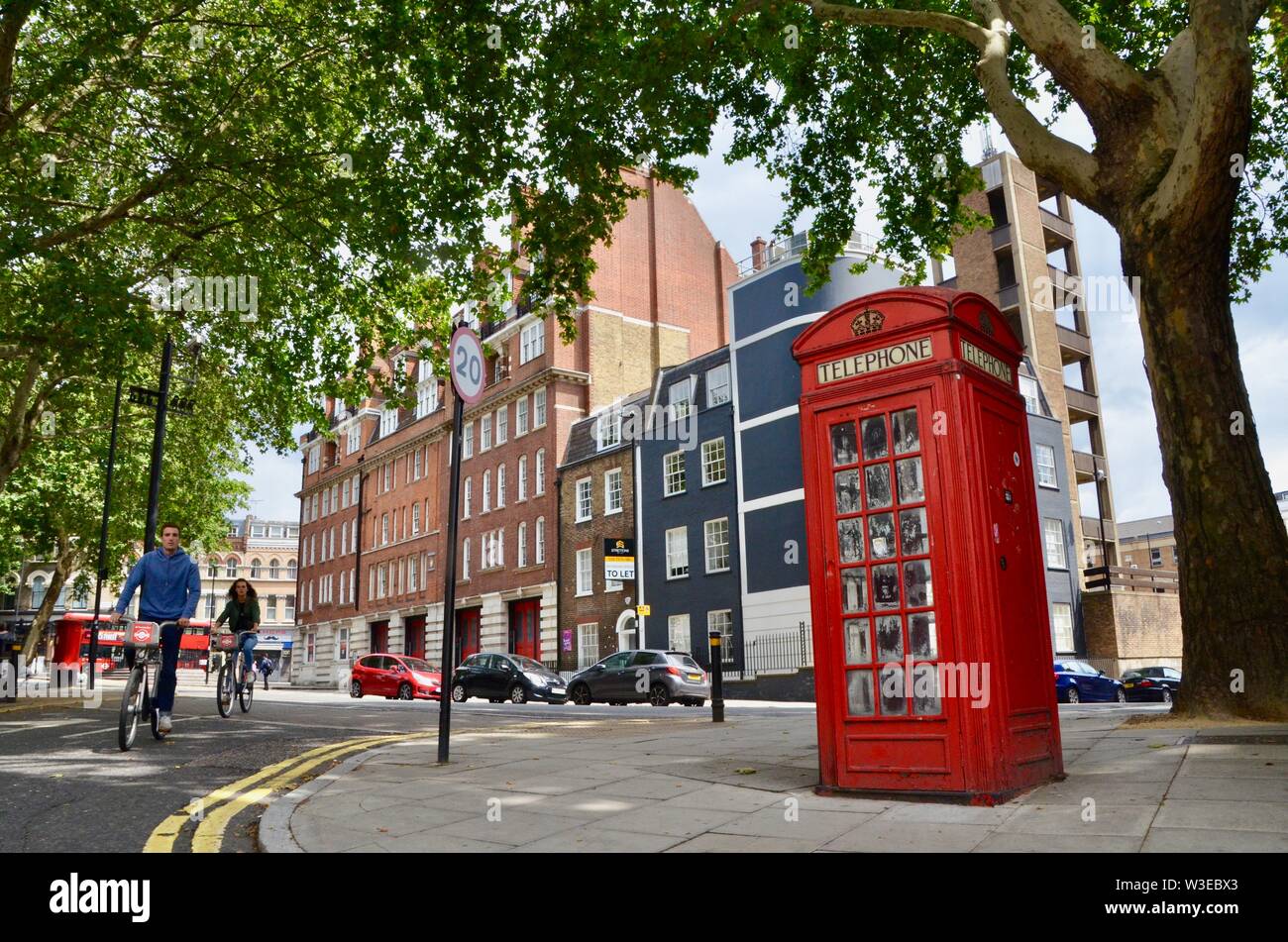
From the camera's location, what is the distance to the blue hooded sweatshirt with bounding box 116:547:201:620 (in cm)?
889

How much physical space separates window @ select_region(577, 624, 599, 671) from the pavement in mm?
27266

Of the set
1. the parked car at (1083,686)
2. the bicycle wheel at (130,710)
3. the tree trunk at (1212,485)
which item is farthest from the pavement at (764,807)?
the parked car at (1083,686)

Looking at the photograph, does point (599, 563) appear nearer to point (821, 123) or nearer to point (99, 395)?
point (99, 395)

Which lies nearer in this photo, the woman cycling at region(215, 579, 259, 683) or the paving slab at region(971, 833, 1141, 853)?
the paving slab at region(971, 833, 1141, 853)

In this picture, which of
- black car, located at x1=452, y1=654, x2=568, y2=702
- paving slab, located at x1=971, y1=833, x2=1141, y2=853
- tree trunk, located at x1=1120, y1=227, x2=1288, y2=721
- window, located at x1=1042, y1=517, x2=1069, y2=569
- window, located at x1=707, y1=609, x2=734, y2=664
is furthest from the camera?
window, located at x1=1042, y1=517, x2=1069, y2=569

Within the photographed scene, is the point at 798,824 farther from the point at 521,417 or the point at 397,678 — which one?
the point at 521,417

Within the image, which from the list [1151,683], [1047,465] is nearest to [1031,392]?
[1047,465]

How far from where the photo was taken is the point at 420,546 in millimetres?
49219

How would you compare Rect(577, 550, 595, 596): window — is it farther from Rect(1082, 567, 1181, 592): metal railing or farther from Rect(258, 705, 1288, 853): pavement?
Rect(258, 705, 1288, 853): pavement

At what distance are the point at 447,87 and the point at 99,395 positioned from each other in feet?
61.2

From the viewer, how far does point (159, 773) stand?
7.31 metres

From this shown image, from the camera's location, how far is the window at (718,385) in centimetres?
3316

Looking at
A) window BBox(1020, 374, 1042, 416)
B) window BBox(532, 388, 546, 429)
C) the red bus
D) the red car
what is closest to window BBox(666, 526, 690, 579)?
the red car
